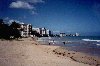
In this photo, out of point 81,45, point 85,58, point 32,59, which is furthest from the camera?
point 81,45

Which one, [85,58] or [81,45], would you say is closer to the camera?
[85,58]

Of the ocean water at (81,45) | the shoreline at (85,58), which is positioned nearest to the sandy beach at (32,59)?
the shoreline at (85,58)

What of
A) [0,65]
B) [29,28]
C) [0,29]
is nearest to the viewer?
[0,65]

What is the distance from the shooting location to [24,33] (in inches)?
3605

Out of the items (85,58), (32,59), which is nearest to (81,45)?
(85,58)

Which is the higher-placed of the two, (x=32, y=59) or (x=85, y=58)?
(x=32, y=59)

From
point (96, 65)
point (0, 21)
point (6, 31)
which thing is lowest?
point (96, 65)

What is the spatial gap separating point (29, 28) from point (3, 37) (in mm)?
61760

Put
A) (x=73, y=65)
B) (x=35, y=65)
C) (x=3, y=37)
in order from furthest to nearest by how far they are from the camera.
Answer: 1. (x=3, y=37)
2. (x=73, y=65)
3. (x=35, y=65)

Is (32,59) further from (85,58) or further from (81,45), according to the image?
(81,45)

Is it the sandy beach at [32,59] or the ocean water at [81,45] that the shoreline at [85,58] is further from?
the ocean water at [81,45]

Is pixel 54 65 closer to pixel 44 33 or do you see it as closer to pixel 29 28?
pixel 29 28

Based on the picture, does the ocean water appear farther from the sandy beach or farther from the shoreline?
the sandy beach

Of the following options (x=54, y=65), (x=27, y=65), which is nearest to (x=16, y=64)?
(x=27, y=65)
